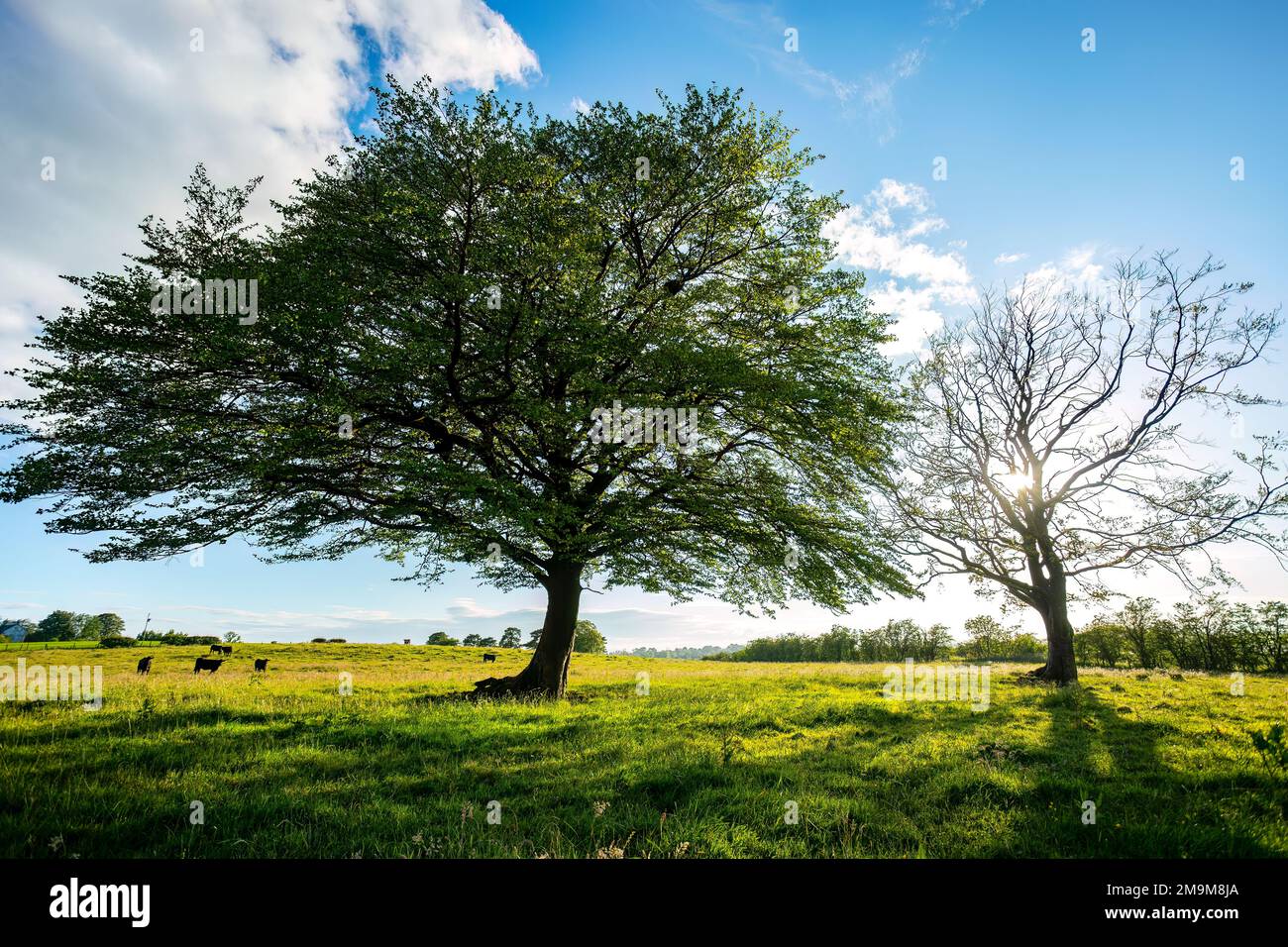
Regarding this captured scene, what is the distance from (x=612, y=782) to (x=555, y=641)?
36.1 feet

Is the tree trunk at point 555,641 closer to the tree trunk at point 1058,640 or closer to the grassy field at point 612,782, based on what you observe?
the grassy field at point 612,782

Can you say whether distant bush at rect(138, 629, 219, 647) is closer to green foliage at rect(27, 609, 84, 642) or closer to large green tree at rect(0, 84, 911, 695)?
green foliage at rect(27, 609, 84, 642)

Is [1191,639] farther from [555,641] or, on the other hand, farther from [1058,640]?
[555,641]

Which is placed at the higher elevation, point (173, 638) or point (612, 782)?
point (612, 782)

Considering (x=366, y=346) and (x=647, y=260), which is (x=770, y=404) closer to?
(x=647, y=260)

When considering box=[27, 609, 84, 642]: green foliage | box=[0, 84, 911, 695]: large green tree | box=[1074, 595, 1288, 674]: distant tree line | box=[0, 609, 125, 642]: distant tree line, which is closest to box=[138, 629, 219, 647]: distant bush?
box=[0, 609, 125, 642]: distant tree line

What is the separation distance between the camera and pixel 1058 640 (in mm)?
22000

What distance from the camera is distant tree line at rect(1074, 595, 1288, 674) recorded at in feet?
155

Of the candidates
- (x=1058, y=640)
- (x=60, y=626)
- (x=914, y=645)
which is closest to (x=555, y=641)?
(x=1058, y=640)

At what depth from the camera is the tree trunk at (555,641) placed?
16.6 meters

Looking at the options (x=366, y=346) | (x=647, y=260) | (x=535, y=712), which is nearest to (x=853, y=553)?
(x=535, y=712)

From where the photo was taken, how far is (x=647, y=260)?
54.2 ft

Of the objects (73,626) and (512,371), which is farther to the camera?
(73,626)

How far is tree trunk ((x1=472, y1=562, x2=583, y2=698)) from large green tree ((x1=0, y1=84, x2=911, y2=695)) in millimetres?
87
